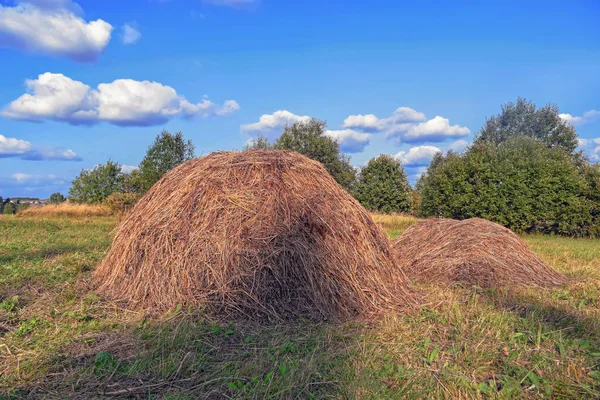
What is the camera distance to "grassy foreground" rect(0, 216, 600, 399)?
13.1 feet

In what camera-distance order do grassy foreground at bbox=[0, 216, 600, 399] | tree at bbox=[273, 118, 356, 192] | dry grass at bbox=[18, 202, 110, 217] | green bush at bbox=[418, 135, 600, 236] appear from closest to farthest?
grassy foreground at bbox=[0, 216, 600, 399] → green bush at bbox=[418, 135, 600, 236] → dry grass at bbox=[18, 202, 110, 217] → tree at bbox=[273, 118, 356, 192]

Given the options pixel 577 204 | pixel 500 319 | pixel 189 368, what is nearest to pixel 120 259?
pixel 189 368

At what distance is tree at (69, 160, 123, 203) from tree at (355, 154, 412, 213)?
25.9 metres

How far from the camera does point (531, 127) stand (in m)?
51.8

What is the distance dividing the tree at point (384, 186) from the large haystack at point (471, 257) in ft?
103

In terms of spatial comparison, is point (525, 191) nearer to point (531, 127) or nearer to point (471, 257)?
point (471, 257)

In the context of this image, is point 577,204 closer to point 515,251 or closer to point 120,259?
point 515,251

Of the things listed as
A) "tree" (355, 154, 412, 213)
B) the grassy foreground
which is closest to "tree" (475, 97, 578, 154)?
"tree" (355, 154, 412, 213)

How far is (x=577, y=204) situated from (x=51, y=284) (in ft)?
83.0

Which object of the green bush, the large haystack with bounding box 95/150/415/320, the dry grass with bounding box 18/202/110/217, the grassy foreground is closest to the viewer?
the grassy foreground

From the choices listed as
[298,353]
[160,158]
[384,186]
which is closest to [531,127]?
[384,186]

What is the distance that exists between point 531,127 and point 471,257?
4914 centimetres

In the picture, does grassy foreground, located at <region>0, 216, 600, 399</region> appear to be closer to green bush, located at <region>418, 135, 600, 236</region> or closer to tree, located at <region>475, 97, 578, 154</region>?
green bush, located at <region>418, 135, 600, 236</region>

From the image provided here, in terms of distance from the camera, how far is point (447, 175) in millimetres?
29047
